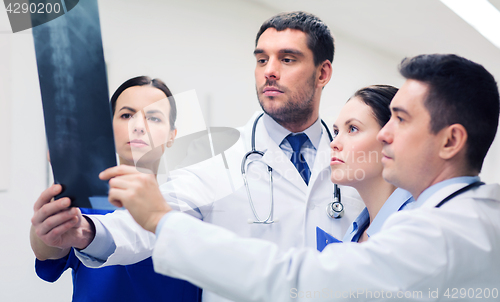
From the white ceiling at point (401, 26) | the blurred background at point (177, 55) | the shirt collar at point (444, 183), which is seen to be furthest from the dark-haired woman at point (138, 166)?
the white ceiling at point (401, 26)

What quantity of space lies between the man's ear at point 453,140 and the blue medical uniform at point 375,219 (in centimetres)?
20

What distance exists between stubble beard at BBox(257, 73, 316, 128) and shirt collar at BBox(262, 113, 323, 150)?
19mm

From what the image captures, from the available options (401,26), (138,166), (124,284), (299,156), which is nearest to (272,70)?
(299,156)

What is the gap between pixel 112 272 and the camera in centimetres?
104

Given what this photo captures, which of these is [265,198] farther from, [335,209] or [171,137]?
[171,137]

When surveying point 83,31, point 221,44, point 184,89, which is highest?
point 221,44

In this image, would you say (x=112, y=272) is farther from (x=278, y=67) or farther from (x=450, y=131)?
(x=450, y=131)

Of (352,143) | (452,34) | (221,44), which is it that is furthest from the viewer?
(452,34)

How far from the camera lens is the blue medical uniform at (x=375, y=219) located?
0.85 metres

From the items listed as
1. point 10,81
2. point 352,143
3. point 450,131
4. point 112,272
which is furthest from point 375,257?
point 10,81

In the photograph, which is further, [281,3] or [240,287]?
[281,3]

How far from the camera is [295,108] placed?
1.14 meters

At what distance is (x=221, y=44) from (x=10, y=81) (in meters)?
0.85

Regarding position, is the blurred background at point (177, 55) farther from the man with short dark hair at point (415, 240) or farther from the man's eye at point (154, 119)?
the man with short dark hair at point (415, 240)
